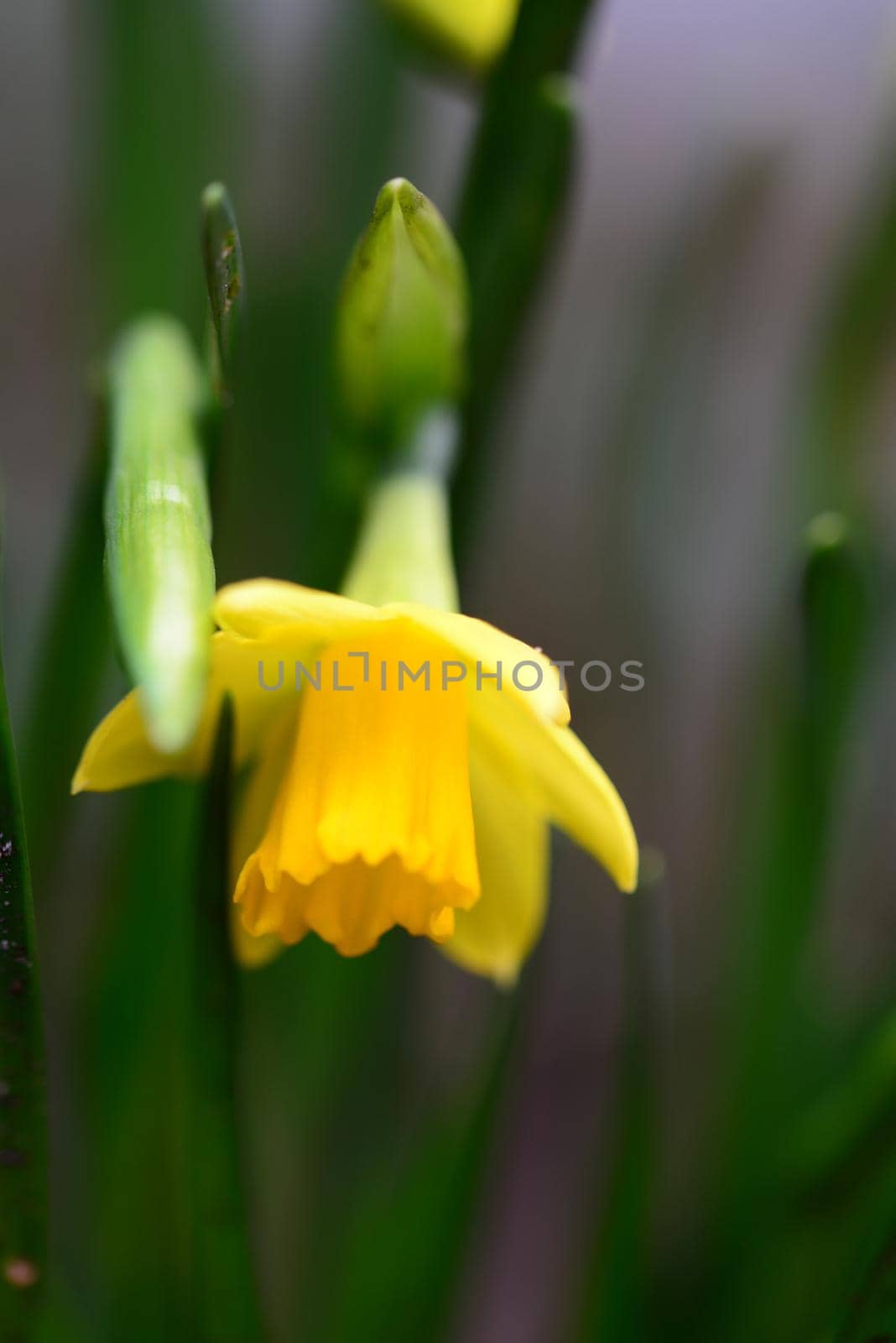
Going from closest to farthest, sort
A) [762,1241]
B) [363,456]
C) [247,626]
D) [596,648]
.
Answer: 1. [247,626]
2. [363,456]
3. [762,1241]
4. [596,648]

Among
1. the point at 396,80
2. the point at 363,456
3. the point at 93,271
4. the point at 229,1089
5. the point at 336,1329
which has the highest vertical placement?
the point at 396,80

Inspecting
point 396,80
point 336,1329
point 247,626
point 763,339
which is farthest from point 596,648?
point 247,626

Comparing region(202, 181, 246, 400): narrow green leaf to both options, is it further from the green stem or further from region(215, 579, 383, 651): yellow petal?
the green stem

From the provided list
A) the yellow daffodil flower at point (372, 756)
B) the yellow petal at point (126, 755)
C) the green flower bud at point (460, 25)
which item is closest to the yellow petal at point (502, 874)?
the yellow daffodil flower at point (372, 756)

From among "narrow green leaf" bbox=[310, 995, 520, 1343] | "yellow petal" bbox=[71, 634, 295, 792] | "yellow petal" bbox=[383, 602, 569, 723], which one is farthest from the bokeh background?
"yellow petal" bbox=[383, 602, 569, 723]

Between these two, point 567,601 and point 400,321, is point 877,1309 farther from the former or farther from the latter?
point 567,601

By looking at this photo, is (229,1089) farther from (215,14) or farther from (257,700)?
(215,14)
